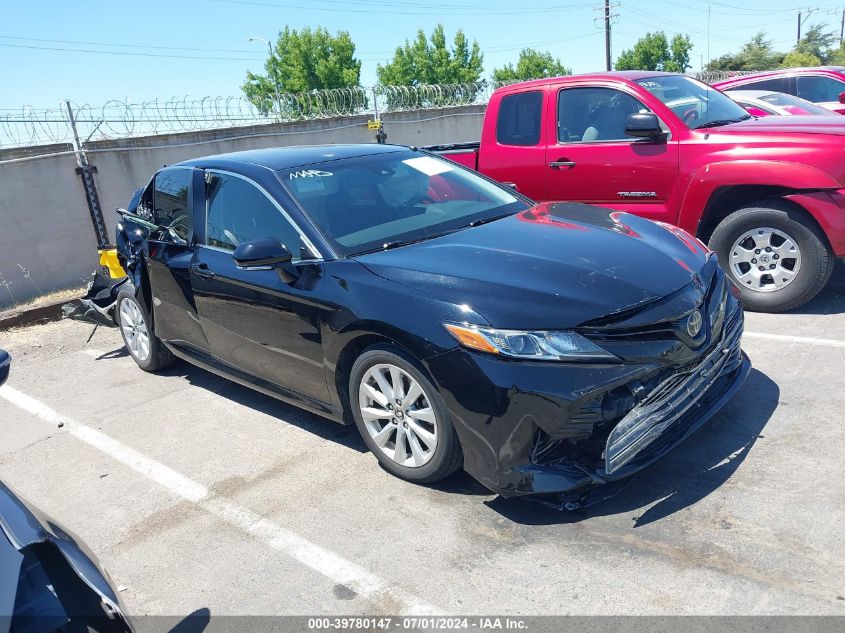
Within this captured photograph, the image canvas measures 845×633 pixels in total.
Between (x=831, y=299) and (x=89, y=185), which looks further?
(x=89, y=185)

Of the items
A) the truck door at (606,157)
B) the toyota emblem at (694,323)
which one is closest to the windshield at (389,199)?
the toyota emblem at (694,323)

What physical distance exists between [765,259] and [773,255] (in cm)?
7

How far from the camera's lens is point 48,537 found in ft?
6.96

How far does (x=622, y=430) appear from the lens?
3.16 meters

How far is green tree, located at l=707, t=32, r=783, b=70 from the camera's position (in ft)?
207

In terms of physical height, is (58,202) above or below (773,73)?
below

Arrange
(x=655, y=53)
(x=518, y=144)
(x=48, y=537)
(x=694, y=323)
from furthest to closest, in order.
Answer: (x=655, y=53) < (x=518, y=144) < (x=694, y=323) < (x=48, y=537)

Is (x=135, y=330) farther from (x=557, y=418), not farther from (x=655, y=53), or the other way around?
(x=655, y=53)

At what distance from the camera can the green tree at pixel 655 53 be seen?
79.0 meters

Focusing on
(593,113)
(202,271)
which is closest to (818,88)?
(593,113)

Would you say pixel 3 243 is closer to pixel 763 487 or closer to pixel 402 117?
pixel 763 487

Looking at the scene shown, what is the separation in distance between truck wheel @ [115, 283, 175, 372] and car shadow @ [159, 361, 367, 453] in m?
0.16

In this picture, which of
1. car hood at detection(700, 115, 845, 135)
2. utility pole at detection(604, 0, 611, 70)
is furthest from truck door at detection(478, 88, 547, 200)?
utility pole at detection(604, 0, 611, 70)

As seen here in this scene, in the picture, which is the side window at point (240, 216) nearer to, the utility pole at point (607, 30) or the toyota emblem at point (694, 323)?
the toyota emblem at point (694, 323)
